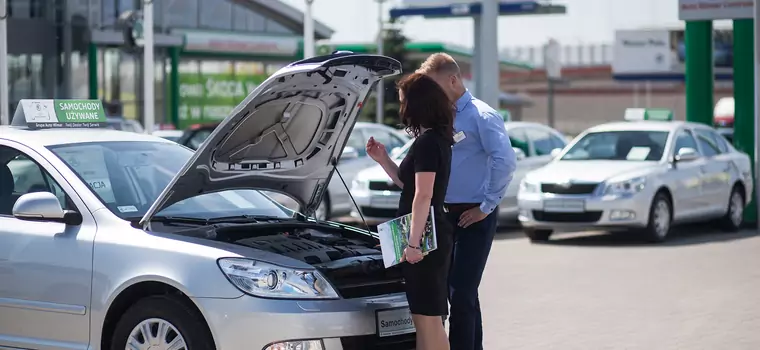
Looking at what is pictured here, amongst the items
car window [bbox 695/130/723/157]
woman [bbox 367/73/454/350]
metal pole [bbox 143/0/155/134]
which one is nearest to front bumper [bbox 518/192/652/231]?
car window [bbox 695/130/723/157]

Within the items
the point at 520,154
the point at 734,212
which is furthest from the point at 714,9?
the point at 520,154

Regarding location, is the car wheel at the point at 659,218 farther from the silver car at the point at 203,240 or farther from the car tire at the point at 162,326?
the car tire at the point at 162,326

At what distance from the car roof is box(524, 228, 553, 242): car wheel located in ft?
30.1

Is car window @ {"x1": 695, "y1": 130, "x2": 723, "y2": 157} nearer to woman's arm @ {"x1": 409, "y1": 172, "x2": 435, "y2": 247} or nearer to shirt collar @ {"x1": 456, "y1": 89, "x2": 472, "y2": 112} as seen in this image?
shirt collar @ {"x1": 456, "y1": 89, "x2": 472, "y2": 112}

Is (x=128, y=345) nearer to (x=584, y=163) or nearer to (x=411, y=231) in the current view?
(x=411, y=231)

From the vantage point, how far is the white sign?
59.1 feet

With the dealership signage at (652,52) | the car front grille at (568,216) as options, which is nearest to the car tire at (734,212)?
the car front grille at (568,216)

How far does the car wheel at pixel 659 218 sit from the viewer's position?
1545cm

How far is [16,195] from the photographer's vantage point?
285 inches

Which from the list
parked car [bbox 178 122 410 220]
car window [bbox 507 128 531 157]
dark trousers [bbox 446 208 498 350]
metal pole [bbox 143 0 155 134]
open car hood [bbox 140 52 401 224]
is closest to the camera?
open car hood [bbox 140 52 401 224]

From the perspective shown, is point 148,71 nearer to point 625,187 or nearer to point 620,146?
point 620,146

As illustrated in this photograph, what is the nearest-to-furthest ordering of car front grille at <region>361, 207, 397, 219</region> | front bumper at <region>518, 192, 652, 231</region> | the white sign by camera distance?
front bumper at <region>518, 192, 652, 231</region> < car front grille at <region>361, 207, 397, 219</region> < the white sign

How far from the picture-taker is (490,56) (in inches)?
1089

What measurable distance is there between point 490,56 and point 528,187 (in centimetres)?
1197
